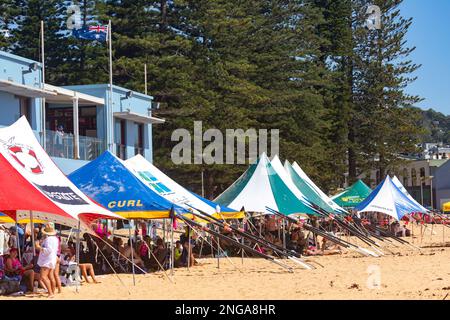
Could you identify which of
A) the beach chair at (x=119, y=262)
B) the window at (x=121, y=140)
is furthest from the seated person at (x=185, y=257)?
the window at (x=121, y=140)

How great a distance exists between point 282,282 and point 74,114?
50.1 feet

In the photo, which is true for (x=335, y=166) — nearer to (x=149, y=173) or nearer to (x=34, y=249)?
(x=149, y=173)

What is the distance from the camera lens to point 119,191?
17203 mm

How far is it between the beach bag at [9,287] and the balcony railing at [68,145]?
14201 mm

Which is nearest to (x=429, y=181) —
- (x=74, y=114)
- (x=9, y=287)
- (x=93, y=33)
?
(x=93, y=33)

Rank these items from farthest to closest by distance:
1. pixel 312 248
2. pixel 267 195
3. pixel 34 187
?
pixel 312 248 < pixel 267 195 < pixel 34 187

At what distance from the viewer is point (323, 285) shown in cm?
1516

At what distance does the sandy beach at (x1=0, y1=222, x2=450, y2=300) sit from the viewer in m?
13.6

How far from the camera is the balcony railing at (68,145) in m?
28.1

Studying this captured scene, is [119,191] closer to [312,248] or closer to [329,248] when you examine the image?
[312,248]

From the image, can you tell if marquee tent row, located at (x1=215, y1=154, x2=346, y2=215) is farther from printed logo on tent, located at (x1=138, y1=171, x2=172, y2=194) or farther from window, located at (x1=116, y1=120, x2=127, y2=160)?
window, located at (x1=116, y1=120, x2=127, y2=160)

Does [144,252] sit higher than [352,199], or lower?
lower

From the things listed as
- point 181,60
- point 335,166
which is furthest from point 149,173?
point 335,166

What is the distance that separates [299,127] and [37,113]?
22.2 meters
